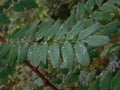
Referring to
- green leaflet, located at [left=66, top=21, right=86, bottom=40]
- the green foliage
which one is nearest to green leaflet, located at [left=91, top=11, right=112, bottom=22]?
the green foliage

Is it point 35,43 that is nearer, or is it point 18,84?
point 35,43

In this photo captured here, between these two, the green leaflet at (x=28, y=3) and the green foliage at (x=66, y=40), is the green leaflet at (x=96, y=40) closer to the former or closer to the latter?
the green foliage at (x=66, y=40)

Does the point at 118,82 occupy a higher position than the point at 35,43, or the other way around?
the point at 35,43

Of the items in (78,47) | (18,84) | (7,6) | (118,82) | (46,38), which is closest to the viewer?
(78,47)

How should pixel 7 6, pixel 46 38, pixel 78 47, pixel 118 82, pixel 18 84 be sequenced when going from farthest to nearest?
pixel 18 84, pixel 7 6, pixel 118 82, pixel 46 38, pixel 78 47

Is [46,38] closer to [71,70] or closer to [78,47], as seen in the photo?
[78,47]

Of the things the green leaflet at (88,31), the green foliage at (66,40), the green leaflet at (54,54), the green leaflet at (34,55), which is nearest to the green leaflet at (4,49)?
the green foliage at (66,40)

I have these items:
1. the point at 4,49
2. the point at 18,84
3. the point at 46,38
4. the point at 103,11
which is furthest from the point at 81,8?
the point at 18,84

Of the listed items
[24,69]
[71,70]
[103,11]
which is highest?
[103,11]
